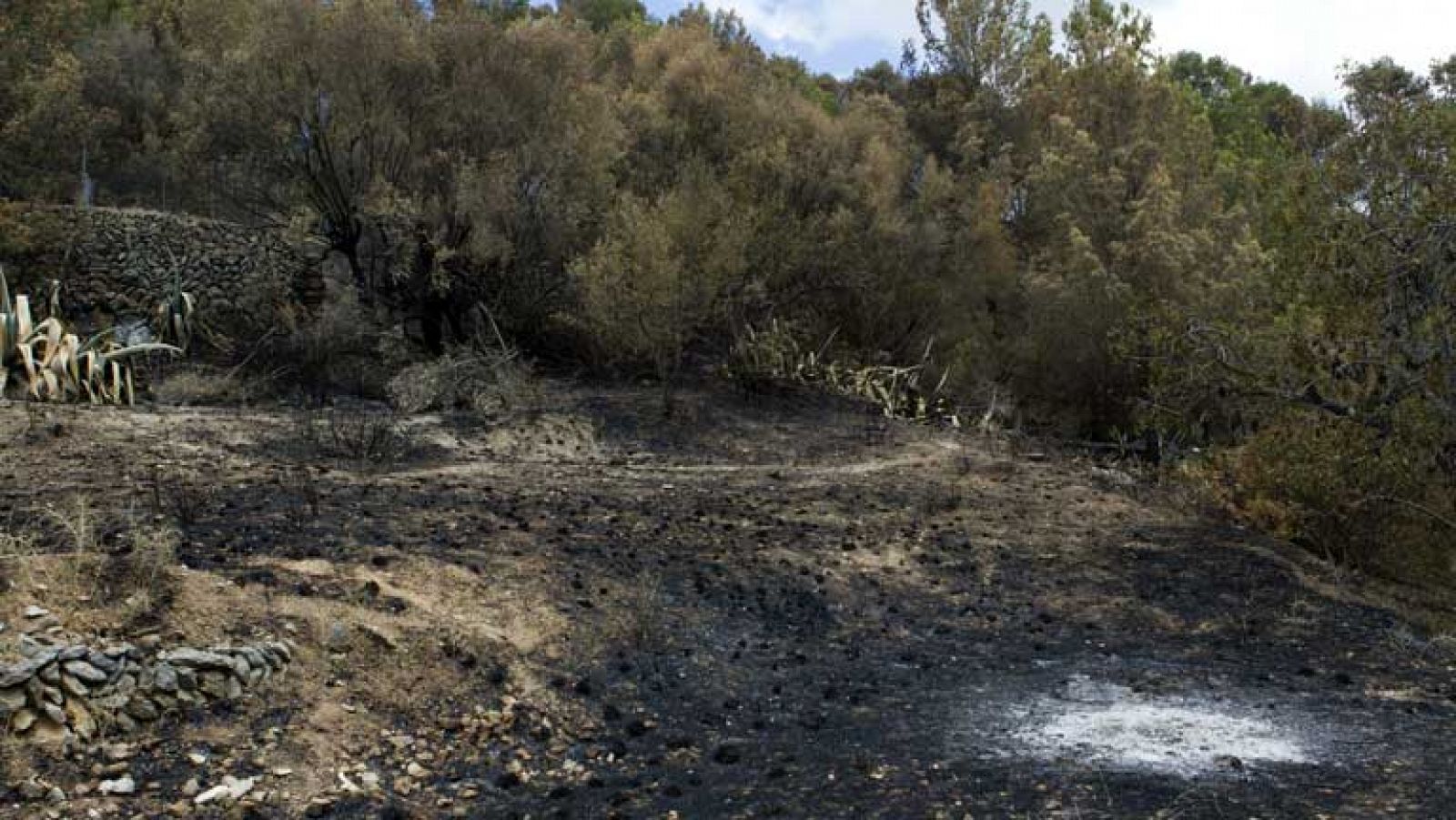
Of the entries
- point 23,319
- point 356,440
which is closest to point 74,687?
point 356,440

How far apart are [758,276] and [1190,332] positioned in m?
7.06

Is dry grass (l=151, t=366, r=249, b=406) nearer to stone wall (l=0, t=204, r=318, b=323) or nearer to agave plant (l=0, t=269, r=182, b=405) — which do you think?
agave plant (l=0, t=269, r=182, b=405)

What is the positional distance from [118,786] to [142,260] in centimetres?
1335

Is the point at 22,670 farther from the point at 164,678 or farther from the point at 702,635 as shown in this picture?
the point at 702,635

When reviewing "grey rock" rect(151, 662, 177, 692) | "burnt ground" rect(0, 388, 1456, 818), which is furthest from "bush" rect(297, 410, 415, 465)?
"grey rock" rect(151, 662, 177, 692)

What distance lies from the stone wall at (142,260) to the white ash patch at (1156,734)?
1241cm

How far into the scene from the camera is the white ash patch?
4.49 metres

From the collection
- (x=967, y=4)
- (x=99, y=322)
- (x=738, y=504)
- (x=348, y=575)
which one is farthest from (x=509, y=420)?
(x=967, y=4)

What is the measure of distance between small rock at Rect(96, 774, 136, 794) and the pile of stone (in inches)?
11.1

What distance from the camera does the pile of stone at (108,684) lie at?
3943mm

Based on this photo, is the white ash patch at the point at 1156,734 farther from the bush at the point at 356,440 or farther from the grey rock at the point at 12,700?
the bush at the point at 356,440

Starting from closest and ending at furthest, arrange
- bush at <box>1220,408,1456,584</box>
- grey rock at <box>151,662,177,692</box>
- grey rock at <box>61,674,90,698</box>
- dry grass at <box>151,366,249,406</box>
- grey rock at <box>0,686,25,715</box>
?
grey rock at <box>0,686,25,715</box>
grey rock at <box>61,674,90,698</box>
grey rock at <box>151,662,177,692</box>
bush at <box>1220,408,1456,584</box>
dry grass at <box>151,366,249,406</box>

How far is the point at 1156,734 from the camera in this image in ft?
15.8

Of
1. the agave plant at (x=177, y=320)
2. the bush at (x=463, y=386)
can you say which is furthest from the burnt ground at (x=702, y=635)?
the agave plant at (x=177, y=320)
